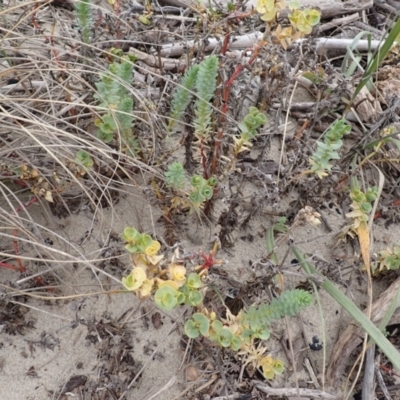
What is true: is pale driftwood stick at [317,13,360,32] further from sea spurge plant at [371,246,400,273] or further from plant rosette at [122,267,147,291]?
plant rosette at [122,267,147,291]

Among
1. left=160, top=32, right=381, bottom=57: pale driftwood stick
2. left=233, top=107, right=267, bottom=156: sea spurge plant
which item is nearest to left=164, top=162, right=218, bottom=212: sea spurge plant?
left=233, top=107, right=267, bottom=156: sea spurge plant

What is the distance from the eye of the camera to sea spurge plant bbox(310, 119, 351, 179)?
1.38 meters

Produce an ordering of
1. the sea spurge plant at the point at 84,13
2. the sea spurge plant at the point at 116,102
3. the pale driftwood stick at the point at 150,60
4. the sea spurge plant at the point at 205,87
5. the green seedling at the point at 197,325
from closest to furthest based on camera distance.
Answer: the green seedling at the point at 197,325, the sea spurge plant at the point at 205,87, the sea spurge plant at the point at 116,102, the sea spurge plant at the point at 84,13, the pale driftwood stick at the point at 150,60

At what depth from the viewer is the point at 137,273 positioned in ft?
3.42

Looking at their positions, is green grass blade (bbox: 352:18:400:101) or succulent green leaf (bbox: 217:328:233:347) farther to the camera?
green grass blade (bbox: 352:18:400:101)

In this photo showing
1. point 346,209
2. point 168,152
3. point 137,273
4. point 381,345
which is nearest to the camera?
point 137,273

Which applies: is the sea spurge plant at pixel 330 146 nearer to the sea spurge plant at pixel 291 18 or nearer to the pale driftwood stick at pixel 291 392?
the sea spurge plant at pixel 291 18

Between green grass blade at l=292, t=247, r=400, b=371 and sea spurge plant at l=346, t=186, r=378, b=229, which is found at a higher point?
sea spurge plant at l=346, t=186, r=378, b=229

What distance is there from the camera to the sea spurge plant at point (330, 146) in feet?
4.53

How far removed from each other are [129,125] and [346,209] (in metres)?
0.85

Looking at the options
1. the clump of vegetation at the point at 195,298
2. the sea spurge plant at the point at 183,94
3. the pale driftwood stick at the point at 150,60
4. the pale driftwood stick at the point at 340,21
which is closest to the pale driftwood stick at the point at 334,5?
the pale driftwood stick at the point at 340,21

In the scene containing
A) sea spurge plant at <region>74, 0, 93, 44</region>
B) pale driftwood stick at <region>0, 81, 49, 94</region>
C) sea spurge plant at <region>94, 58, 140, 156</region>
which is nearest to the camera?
sea spurge plant at <region>94, 58, 140, 156</region>

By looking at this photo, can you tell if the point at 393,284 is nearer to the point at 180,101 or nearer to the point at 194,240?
the point at 194,240

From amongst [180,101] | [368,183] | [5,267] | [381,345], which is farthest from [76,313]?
[368,183]
